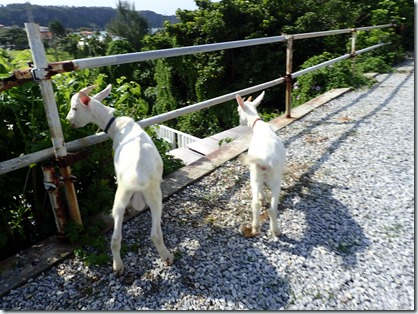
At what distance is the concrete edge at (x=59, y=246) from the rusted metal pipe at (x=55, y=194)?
13 centimetres

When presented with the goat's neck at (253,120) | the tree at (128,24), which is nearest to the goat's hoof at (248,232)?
the goat's neck at (253,120)

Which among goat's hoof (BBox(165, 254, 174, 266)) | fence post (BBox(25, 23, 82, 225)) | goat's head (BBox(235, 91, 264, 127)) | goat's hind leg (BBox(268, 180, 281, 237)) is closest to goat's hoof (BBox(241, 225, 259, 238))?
goat's hind leg (BBox(268, 180, 281, 237))

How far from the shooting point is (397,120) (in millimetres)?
5090

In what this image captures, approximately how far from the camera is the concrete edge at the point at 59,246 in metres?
2.20

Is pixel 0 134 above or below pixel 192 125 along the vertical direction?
above

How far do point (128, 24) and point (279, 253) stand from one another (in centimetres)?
4960

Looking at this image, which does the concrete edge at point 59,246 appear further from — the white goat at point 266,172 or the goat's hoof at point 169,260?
the white goat at point 266,172

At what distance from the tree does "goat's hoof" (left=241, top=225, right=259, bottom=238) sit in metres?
43.9

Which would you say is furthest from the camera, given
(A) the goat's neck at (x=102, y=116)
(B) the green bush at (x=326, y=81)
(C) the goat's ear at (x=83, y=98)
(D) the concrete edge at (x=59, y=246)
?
(B) the green bush at (x=326, y=81)

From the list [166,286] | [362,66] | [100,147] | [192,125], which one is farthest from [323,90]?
[192,125]

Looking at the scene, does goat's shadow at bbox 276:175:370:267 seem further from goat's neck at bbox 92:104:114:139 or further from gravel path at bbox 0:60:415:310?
goat's neck at bbox 92:104:114:139

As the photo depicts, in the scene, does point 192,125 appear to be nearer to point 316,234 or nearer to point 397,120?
point 397,120

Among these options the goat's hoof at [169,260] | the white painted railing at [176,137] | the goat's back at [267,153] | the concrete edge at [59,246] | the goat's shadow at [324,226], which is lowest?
the white painted railing at [176,137]

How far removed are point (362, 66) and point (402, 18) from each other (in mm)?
4228
